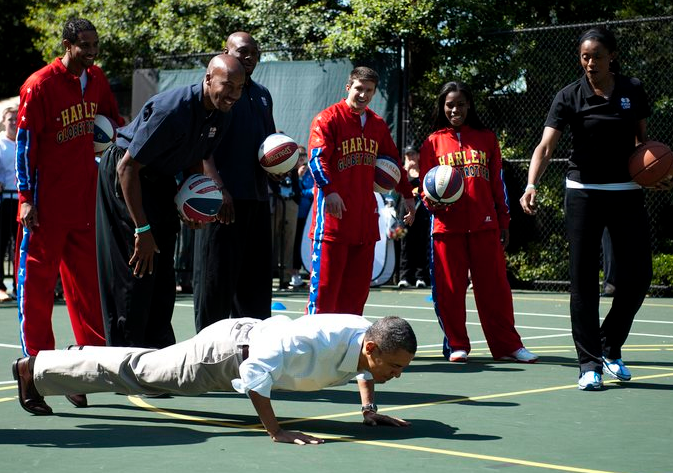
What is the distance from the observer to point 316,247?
8953 millimetres

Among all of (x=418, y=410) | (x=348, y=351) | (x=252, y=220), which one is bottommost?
(x=418, y=410)

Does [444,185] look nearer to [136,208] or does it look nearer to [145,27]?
[136,208]

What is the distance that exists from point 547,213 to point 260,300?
1012 cm

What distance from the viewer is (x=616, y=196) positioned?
760cm

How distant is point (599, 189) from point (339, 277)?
214 centimetres

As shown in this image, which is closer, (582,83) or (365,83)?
(582,83)

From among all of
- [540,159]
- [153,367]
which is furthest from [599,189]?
[153,367]

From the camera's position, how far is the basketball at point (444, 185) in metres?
9.19

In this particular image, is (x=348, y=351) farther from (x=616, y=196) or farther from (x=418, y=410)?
(x=616, y=196)

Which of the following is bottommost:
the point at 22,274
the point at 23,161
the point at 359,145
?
the point at 22,274

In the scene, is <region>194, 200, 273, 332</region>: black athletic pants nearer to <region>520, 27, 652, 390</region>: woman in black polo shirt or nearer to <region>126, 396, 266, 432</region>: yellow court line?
<region>126, 396, 266, 432</region>: yellow court line

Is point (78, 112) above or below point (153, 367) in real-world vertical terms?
above

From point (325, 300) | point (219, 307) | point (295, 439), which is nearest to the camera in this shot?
point (295, 439)

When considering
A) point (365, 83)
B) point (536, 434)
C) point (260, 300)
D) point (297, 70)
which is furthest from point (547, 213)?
point (536, 434)
